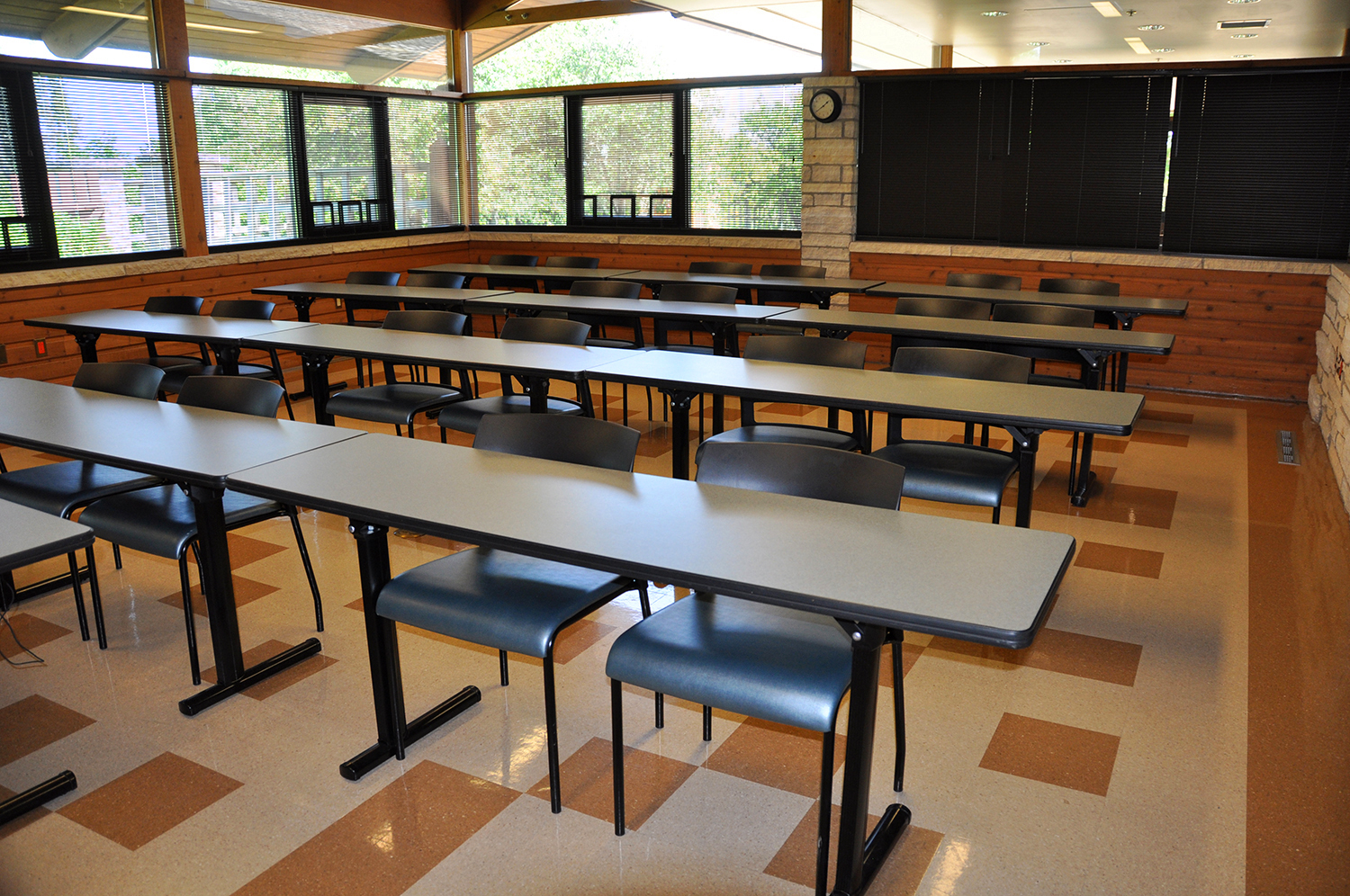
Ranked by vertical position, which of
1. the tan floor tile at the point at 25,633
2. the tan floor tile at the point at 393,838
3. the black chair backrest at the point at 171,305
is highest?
the black chair backrest at the point at 171,305

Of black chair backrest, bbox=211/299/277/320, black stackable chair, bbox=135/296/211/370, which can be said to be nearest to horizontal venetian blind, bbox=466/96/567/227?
black stackable chair, bbox=135/296/211/370

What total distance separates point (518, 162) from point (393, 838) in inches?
299

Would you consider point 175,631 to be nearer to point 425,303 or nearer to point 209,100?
point 425,303

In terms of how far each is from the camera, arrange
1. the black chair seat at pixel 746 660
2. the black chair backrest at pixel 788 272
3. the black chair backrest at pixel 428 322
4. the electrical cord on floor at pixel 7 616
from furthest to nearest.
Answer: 1. the black chair backrest at pixel 788 272
2. the black chair backrest at pixel 428 322
3. the electrical cord on floor at pixel 7 616
4. the black chair seat at pixel 746 660

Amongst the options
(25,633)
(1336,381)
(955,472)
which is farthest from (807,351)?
(1336,381)

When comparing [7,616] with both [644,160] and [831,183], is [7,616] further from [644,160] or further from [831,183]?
[644,160]

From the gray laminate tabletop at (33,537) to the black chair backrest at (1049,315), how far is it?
13.3 feet

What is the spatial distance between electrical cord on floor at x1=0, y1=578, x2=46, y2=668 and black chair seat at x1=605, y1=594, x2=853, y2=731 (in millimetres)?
2164

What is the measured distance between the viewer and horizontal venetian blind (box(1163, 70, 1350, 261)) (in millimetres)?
6137

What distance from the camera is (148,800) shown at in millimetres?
2373

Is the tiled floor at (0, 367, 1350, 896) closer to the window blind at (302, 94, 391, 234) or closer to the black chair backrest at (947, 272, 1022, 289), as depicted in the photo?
the black chair backrest at (947, 272, 1022, 289)

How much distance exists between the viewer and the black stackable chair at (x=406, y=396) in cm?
425

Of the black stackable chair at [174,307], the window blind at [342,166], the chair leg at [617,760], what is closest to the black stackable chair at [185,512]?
the chair leg at [617,760]

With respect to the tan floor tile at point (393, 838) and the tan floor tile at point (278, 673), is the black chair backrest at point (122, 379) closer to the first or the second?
the tan floor tile at point (278, 673)
